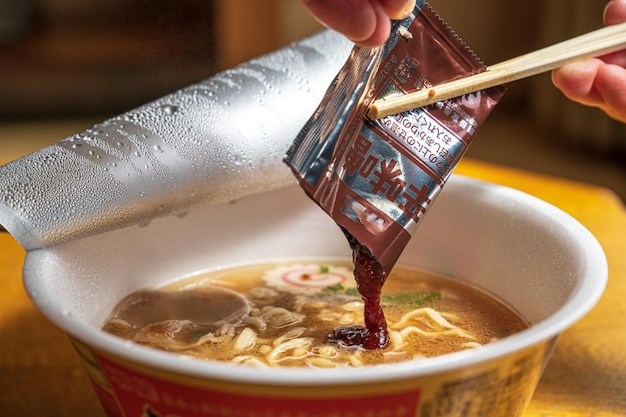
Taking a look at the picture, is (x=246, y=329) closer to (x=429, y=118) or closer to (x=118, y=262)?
(x=118, y=262)

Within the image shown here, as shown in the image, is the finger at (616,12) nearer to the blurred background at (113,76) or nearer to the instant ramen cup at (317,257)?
the instant ramen cup at (317,257)

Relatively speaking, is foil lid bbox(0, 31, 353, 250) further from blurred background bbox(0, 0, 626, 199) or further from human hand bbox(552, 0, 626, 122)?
blurred background bbox(0, 0, 626, 199)

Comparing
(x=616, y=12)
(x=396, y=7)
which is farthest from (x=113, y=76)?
(x=396, y=7)

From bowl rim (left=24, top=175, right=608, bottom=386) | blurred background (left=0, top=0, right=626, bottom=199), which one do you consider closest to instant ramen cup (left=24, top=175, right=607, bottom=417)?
bowl rim (left=24, top=175, right=608, bottom=386)

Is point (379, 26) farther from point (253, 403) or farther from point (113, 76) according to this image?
point (113, 76)

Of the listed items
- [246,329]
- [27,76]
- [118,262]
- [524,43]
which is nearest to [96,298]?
[118,262]
